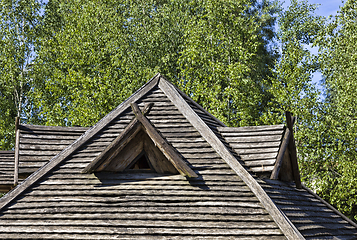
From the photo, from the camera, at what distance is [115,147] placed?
23.5 ft

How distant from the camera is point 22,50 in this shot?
82.9 ft

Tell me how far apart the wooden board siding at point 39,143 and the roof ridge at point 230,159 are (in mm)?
2622

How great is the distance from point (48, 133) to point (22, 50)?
62.5 feet

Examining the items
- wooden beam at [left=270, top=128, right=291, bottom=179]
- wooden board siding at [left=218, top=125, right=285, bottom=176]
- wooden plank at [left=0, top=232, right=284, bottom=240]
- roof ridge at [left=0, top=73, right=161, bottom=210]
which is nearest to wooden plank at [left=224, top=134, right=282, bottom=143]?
wooden board siding at [left=218, top=125, right=285, bottom=176]

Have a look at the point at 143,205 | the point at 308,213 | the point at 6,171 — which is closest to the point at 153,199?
the point at 143,205

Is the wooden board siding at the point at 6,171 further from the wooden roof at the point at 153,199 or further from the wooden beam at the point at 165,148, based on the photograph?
the wooden beam at the point at 165,148

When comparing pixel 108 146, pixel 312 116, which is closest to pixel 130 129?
pixel 108 146

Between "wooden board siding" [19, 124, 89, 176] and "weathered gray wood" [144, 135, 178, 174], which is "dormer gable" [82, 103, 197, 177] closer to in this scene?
"weathered gray wood" [144, 135, 178, 174]

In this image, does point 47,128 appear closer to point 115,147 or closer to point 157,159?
point 115,147

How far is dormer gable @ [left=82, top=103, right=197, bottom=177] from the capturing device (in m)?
6.95

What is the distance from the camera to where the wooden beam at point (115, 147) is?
22.9ft

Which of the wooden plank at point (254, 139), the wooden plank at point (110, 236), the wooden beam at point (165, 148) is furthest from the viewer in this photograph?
the wooden plank at point (254, 139)

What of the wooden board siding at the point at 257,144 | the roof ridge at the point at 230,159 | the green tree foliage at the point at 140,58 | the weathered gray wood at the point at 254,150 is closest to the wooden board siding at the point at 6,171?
the roof ridge at the point at 230,159

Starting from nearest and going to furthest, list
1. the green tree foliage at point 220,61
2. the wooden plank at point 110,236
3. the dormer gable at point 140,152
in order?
the wooden plank at point 110,236
the dormer gable at point 140,152
the green tree foliage at point 220,61
